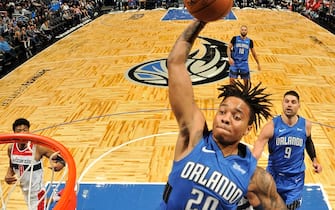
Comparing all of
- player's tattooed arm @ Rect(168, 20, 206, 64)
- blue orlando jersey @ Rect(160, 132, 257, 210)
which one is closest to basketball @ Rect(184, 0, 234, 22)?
player's tattooed arm @ Rect(168, 20, 206, 64)

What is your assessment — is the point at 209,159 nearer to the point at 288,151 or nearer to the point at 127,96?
the point at 288,151

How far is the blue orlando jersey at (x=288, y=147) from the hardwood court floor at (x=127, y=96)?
4.69 ft

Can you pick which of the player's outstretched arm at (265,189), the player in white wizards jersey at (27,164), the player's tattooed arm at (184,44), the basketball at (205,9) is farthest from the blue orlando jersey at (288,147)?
the player in white wizards jersey at (27,164)

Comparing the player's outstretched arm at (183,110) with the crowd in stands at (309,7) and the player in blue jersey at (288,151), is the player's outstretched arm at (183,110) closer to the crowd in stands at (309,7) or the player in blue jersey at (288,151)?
the player in blue jersey at (288,151)

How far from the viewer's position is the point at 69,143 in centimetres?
744

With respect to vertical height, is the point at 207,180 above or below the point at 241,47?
above

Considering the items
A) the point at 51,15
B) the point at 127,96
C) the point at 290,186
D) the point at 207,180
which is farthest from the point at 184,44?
the point at 51,15

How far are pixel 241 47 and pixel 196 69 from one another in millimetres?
3129

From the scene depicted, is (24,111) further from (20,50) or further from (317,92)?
(317,92)

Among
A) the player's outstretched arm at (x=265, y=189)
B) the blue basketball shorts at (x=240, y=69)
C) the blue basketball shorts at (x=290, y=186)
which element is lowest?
the blue basketball shorts at (x=240, y=69)

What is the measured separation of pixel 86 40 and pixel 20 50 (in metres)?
3.69

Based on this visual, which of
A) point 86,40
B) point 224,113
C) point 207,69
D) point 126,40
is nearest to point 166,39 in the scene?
point 126,40

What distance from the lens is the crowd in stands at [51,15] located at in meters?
14.3

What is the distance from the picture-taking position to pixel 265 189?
7.32 ft
